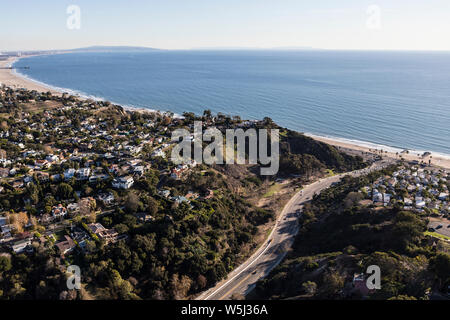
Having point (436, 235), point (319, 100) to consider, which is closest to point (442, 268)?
point (436, 235)

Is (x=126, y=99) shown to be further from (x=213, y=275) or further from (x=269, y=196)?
(x=213, y=275)

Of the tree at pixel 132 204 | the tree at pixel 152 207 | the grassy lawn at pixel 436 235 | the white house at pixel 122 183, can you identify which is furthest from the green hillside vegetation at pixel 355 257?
the white house at pixel 122 183

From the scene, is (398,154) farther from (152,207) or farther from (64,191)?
(64,191)

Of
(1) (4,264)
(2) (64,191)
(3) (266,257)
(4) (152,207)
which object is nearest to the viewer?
(1) (4,264)

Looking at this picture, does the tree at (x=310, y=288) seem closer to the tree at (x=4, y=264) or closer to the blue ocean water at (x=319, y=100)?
the tree at (x=4, y=264)

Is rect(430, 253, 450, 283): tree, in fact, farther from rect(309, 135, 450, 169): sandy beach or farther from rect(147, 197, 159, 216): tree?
rect(309, 135, 450, 169): sandy beach

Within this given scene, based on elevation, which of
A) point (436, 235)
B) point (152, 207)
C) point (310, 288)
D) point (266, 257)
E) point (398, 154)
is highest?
point (398, 154)

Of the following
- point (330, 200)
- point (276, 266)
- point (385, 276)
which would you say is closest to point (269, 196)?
point (330, 200)

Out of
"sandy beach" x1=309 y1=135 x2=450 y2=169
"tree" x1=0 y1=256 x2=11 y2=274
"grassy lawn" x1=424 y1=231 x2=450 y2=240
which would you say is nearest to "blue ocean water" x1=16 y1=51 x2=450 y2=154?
"sandy beach" x1=309 y1=135 x2=450 y2=169

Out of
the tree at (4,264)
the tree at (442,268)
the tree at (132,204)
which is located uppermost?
the tree at (132,204)
